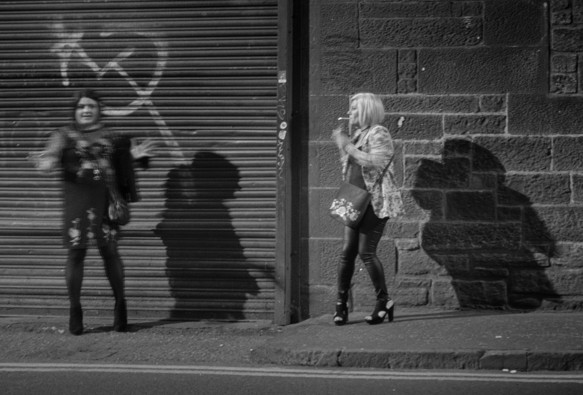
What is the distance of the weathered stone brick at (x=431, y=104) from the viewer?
794 centimetres

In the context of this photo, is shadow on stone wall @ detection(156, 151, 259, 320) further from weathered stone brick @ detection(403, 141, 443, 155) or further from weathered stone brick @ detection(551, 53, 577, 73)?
weathered stone brick @ detection(551, 53, 577, 73)

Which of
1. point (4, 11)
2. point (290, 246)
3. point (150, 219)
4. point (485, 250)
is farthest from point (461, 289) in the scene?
point (4, 11)

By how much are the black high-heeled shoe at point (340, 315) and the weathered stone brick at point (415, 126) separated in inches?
59.9

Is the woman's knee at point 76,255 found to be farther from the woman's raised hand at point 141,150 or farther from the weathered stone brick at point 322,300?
the weathered stone brick at point 322,300

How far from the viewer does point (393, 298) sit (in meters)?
7.98

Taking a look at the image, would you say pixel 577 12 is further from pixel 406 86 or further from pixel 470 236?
pixel 470 236

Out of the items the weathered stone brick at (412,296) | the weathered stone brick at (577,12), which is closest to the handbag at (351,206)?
the weathered stone brick at (412,296)

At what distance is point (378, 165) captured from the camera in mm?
7242

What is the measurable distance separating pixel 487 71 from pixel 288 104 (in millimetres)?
1675

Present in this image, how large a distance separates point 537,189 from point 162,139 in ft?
10.5

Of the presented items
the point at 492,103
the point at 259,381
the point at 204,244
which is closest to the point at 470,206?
the point at 492,103

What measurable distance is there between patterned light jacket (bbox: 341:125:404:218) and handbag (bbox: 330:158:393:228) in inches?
1.8

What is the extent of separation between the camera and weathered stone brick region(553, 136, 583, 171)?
788 centimetres

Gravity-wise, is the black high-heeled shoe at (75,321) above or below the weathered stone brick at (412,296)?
below
